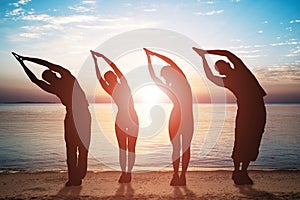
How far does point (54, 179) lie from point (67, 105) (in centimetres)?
306

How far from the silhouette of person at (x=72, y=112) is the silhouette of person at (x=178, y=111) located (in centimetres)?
249

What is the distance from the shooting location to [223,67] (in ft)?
39.3

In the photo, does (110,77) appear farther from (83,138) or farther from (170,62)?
(83,138)

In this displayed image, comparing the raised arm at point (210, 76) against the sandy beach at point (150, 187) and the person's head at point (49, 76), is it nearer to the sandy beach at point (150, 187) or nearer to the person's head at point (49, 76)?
the sandy beach at point (150, 187)

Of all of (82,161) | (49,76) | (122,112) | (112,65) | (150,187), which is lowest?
(150,187)

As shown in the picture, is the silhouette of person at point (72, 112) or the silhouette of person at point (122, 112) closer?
the silhouette of person at point (72, 112)

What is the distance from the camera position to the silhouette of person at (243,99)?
39.3ft

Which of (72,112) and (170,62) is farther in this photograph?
(170,62)

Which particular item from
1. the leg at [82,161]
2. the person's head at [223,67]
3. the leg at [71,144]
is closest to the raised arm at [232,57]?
the person's head at [223,67]

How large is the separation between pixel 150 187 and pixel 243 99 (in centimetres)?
391

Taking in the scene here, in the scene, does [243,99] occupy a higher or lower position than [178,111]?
Answer: higher

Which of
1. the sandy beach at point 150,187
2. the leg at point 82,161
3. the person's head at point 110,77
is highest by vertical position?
the person's head at point 110,77

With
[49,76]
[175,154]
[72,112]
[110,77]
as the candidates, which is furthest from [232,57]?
[49,76]

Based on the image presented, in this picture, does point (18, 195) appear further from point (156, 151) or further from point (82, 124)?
point (156, 151)
